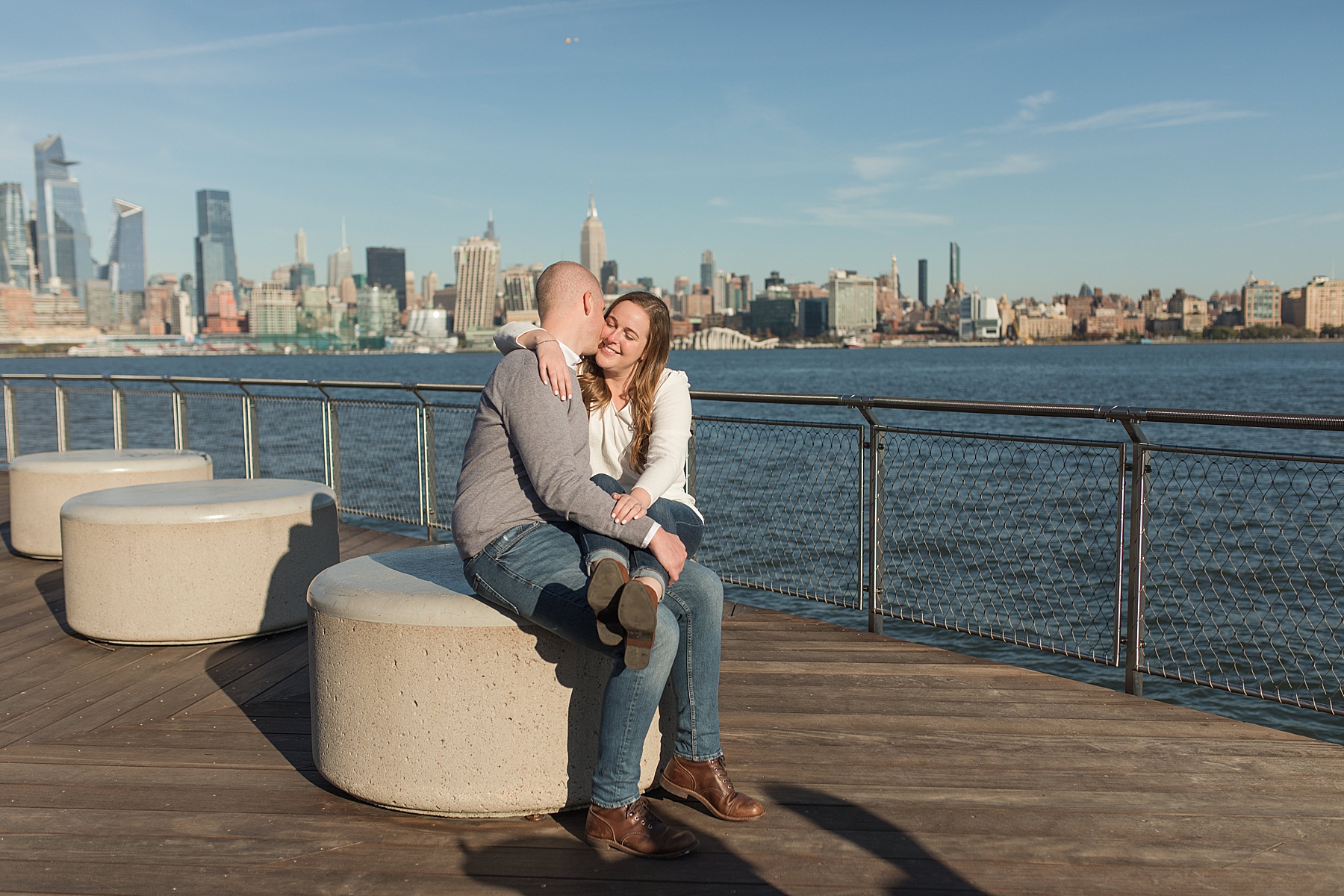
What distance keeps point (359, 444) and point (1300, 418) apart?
20715mm

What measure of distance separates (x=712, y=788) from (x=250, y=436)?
6.85 metres

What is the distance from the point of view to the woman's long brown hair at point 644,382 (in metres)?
3.22

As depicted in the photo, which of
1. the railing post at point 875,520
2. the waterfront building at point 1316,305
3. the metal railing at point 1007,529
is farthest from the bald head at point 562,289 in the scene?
the waterfront building at point 1316,305

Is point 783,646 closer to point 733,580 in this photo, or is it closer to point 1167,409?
point 733,580

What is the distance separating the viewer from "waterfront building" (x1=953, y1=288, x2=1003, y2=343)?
156250 mm

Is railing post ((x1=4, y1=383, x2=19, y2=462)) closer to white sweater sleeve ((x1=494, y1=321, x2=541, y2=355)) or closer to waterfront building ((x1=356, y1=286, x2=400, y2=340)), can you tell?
white sweater sleeve ((x1=494, y1=321, x2=541, y2=355))

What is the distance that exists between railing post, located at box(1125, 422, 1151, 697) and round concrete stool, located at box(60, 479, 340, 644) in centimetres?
349

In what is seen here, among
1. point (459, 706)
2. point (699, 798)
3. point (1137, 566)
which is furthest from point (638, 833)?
point (1137, 566)

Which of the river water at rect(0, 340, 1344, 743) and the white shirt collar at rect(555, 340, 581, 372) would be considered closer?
the white shirt collar at rect(555, 340, 581, 372)

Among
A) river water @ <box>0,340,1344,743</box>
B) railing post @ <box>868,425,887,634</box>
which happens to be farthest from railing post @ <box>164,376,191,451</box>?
railing post @ <box>868,425,887,634</box>

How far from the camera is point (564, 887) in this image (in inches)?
95.6

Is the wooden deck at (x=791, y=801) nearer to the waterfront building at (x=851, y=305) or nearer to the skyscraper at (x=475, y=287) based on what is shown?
the skyscraper at (x=475, y=287)

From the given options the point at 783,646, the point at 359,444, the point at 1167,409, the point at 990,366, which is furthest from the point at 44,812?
the point at 990,366

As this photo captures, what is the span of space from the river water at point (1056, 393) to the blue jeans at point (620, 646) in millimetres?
3199
